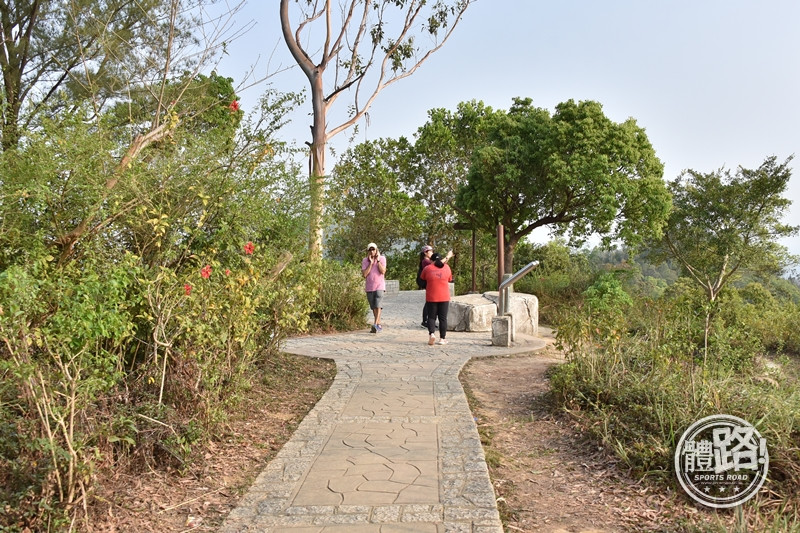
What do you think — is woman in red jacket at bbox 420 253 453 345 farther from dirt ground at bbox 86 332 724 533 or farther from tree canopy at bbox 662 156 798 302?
tree canopy at bbox 662 156 798 302

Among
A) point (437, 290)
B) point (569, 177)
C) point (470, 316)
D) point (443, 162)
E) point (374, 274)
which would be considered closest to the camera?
point (437, 290)

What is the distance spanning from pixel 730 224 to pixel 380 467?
27.1 meters

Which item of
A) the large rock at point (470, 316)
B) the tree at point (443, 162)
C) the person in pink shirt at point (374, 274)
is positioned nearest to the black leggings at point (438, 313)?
the person in pink shirt at point (374, 274)

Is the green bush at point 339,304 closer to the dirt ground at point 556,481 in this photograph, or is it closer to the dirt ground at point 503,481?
the dirt ground at point 503,481

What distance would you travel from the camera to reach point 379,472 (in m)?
4.43

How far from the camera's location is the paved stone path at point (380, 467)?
12.0 ft

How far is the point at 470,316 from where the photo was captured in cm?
1227

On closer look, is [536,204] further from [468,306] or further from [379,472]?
[379,472]

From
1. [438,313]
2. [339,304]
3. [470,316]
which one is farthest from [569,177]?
[438,313]

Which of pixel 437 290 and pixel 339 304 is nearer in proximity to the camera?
pixel 437 290

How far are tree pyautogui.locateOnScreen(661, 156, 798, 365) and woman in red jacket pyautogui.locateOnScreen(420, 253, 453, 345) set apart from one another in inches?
779

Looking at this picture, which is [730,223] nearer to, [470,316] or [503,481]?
[470,316]

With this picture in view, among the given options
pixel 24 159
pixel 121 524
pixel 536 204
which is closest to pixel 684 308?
pixel 121 524

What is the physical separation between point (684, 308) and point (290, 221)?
540 cm
